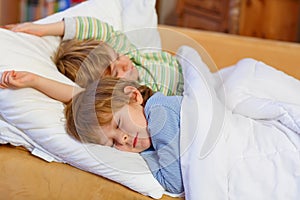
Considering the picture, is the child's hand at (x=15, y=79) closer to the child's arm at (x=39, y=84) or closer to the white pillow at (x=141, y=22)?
the child's arm at (x=39, y=84)

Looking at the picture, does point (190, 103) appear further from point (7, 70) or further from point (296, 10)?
point (296, 10)

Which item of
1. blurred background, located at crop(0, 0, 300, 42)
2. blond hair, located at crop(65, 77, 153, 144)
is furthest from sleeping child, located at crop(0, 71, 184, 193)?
blurred background, located at crop(0, 0, 300, 42)

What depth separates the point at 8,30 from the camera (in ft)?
4.20

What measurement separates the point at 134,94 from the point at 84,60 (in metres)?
0.21

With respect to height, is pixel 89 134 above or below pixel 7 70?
below

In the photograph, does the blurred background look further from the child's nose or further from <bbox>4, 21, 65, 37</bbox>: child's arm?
the child's nose

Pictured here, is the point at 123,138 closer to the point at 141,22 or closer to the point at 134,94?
the point at 134,94

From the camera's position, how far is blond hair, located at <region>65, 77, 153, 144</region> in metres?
1.10

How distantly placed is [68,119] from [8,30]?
1.05 ft

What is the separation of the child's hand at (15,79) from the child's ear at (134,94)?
215 millimetres

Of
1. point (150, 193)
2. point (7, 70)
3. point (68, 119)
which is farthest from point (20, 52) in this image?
point (150, 193)

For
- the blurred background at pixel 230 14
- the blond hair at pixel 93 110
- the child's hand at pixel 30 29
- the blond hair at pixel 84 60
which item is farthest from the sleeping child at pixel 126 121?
the blurred background at pixel 230 14

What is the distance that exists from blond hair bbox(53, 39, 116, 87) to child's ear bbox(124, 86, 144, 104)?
13cm

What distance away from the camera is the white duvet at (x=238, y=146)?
1032 mm
